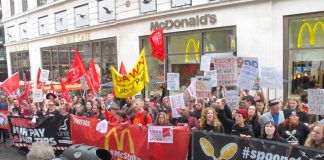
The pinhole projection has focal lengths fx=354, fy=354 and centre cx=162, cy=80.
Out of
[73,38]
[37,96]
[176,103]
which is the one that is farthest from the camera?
[73,38]

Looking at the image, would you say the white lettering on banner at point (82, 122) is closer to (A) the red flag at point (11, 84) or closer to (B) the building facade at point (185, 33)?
(B) the building facade at point (185, 33)

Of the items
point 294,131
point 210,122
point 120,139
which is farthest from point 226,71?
point 120,139

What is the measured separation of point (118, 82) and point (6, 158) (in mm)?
3642

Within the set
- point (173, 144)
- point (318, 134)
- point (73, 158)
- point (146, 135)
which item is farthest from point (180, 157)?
point (73, 158)

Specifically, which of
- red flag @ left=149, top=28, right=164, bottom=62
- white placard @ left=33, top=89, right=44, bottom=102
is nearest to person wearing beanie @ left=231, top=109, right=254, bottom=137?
red flag @ left=149, top=28, right=164, bottom=62

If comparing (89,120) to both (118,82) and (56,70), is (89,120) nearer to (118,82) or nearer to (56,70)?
(118,82)

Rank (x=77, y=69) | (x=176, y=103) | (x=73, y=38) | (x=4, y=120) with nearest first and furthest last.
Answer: (x=176, y=103), (x=4, y=120), (x=77, y=69), (x=73, y=38)

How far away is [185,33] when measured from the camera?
52.7ft

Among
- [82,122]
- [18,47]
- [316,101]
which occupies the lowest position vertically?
[82,122]

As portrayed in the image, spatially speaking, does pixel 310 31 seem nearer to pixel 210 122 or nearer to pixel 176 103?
pixel 176 103

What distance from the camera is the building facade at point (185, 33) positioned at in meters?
12.7

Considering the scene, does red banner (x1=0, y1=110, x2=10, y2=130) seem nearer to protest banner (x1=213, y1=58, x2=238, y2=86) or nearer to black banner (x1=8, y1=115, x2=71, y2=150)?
black banner (x1=8, y1=115, x2=71, y2=150)

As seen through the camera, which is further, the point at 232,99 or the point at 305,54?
the point at 305,54

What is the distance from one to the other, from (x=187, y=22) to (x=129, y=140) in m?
9.26
